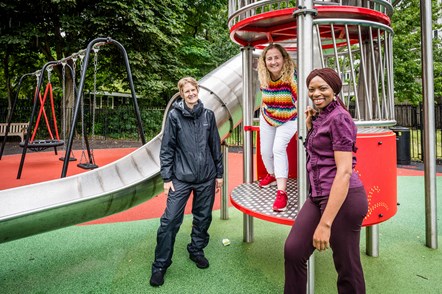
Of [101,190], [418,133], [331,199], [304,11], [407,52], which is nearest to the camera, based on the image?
[331,199]

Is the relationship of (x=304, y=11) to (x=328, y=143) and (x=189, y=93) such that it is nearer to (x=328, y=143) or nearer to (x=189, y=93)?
(x=328, y=143)

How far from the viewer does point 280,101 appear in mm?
3207

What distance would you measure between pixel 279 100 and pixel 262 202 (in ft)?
3.21

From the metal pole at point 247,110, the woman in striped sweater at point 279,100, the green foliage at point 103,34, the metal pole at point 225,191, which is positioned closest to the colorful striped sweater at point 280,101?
the woman in striped sweater at point 279,100

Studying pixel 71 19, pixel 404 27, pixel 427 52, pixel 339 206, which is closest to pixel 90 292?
pixel 339 206

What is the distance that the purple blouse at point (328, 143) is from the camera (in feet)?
5.98

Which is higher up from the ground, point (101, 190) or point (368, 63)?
point (368, 63)

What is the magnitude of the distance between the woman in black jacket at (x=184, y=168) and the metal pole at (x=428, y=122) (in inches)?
100

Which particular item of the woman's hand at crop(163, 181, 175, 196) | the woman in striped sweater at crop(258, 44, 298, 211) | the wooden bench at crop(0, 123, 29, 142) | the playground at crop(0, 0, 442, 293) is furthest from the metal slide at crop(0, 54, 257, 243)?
the wooden bench at crop(0, 123, 29, 142)

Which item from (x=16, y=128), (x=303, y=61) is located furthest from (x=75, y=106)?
(x=16, y=128)

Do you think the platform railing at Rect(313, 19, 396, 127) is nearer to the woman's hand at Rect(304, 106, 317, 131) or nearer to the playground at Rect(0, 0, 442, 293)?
the playground at Rect(0, 0, 442, 293)

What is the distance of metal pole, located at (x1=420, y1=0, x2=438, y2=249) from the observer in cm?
384

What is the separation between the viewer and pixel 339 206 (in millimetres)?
1834

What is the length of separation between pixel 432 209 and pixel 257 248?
2.09 meters
